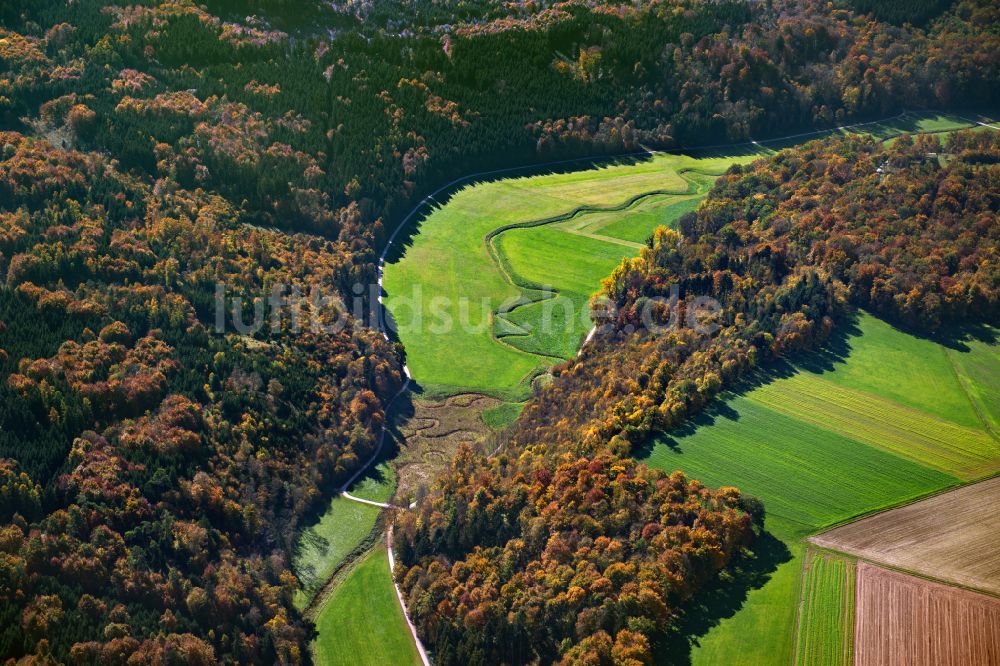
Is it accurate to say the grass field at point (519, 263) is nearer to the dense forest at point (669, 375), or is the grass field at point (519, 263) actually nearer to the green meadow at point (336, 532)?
the dense forest at point (669, 375)

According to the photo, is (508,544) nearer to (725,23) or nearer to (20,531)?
(20,531)

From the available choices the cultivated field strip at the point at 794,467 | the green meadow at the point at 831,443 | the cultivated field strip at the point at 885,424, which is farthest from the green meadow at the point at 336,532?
the cultivated field strip at the point at 885,424

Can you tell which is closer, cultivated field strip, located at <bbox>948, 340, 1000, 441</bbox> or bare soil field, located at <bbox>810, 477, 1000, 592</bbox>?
bare soil field, located at <bbox>810, 477, 1000, 592</bbox>

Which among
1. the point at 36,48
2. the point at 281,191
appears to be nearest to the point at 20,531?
the point at 281,191

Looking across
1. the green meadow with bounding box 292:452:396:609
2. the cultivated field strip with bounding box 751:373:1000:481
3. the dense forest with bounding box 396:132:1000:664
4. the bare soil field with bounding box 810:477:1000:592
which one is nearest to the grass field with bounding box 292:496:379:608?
the green meadow with bounding box 292:452:396:609

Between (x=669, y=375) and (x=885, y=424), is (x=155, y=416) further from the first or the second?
(x=885, y=424)

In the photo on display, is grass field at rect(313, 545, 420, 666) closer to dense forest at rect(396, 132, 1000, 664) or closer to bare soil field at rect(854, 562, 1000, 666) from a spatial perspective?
dense forest at rect(396, 132, 1000, 664)
